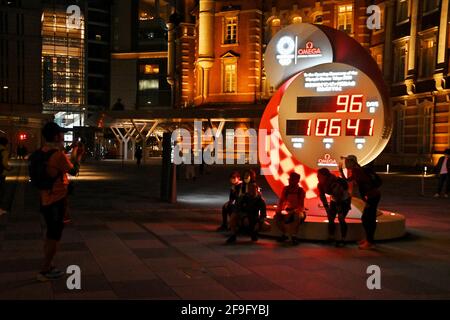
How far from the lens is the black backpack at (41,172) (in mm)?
7547

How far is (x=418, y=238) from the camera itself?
11.7 metres

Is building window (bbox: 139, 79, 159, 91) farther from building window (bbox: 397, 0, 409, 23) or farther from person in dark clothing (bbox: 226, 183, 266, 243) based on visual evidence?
person in dark clothing (bbox: 226, 183, 266, 243)

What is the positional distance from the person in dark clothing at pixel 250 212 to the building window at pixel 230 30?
132 ft

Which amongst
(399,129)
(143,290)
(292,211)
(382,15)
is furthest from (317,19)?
(143,290)

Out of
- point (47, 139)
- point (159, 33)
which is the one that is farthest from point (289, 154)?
point (159, 33)

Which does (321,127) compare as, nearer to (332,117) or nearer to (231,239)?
(332,117)

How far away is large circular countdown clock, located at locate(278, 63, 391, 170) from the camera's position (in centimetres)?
1268

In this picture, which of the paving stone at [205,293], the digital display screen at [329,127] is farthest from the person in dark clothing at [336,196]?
the paving stone at [205,293]

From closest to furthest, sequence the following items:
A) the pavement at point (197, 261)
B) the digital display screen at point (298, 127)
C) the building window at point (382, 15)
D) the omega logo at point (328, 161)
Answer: the pavement at point (197, 261), the omega logo at point (328, 161), the digital display screen at point (298, 127), the building window at point (382, 15)

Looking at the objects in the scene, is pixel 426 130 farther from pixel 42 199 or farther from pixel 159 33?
pixel 159 33

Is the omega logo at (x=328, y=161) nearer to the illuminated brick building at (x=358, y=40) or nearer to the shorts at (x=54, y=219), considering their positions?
the shorts at (x=54, y=219)

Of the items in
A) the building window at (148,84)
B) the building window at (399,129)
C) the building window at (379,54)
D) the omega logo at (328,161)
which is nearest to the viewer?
the omega logo at (328,161)

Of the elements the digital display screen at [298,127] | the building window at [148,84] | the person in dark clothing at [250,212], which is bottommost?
the person in dark clothing at [250,212]

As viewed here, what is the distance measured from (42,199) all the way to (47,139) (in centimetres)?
Result: 85
